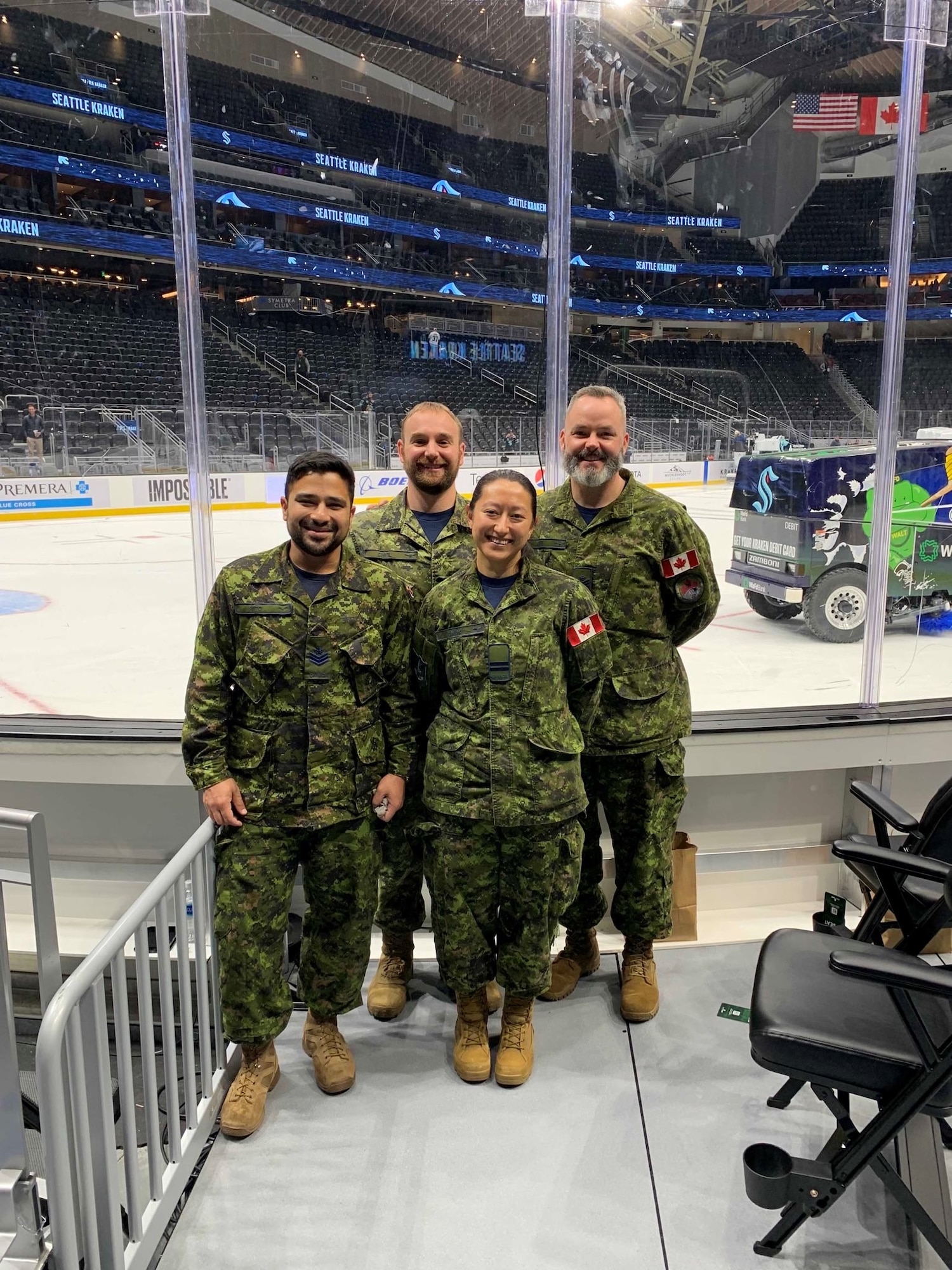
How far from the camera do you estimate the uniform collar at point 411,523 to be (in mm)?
2256

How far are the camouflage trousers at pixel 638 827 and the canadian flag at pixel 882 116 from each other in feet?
7.24

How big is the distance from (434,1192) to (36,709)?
2.23 metres

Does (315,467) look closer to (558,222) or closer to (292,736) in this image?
(292,736)

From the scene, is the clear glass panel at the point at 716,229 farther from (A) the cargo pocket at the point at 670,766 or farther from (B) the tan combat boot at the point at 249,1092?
(B) the tan combat boot at the point at 249,1092

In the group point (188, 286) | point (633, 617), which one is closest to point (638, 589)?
point (633, 617)

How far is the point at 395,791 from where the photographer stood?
2.02 metres

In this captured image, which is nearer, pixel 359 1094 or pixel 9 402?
pixel 359 1094

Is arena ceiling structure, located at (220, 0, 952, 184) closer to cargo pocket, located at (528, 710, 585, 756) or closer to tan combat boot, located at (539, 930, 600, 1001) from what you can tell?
cargo pocket, located at (528, 710, 585, 756)

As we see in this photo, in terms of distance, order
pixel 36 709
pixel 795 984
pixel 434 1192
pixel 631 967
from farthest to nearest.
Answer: pixel 36 709 → pixel 631 967 → pixel 434 1192 → pixel 795 984

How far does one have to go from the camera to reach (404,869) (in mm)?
2350

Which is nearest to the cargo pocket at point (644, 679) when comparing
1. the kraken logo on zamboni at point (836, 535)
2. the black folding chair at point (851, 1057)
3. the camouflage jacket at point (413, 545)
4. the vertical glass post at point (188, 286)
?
the camouflage jacket at point (413, 545)

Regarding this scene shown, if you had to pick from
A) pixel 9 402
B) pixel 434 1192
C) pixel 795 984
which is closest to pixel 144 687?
pixel 9 402

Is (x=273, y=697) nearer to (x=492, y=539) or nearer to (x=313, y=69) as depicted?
(x=492, y=539)

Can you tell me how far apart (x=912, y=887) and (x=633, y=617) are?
2.92 feet
